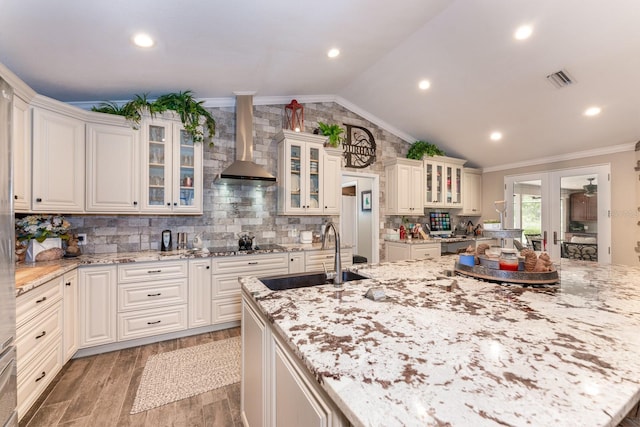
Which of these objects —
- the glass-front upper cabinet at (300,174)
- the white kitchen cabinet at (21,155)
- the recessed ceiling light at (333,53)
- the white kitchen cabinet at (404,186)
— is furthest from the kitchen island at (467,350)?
the white kitchen cabinet at (404,186)

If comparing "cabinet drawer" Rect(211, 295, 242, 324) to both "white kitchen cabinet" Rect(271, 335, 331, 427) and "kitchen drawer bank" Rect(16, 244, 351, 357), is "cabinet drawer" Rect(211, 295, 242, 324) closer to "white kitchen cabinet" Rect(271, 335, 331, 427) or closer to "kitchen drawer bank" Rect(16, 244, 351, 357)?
"kitchen drawer bank" Rect(16, 244, 351, 357)

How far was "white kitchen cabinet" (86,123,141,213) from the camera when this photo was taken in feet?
8.86

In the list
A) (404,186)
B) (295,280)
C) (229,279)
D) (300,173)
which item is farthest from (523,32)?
(229,279)

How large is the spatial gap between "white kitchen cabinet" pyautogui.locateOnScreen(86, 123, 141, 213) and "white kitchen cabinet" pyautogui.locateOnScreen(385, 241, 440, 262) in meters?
3.69

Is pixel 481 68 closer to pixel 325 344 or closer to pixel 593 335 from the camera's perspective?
pixel 593 335

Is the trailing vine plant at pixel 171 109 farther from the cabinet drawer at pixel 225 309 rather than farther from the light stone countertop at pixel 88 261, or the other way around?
the cabinet drawer at pixel 225 309

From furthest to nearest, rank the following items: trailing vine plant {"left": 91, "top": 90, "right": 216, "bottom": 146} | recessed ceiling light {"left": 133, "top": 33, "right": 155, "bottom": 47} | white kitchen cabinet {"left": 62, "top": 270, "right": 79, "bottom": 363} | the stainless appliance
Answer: trailing vine plant {"left": 91, "top": 90, "right": 216, "bottom": 146}
white kitchen cabinet {"left": 62, "top": 270, "right": 79, "bottom": 363}
recessed ceiling light {"left": 133, "top": 33, "right": 155, "bottom": 47}
the stainless appliance

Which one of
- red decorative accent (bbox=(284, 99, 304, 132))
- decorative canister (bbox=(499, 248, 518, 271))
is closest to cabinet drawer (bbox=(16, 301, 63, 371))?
decorative canister (bbox=(499, 248, 518, 271))

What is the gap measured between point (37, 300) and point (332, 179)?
127 inches

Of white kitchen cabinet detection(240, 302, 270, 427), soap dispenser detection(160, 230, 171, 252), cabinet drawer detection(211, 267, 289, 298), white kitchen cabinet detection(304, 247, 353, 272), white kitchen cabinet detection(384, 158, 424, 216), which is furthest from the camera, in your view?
white kitchen cabinet detection(384, 158, 424, 216)

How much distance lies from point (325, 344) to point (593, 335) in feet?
3.04

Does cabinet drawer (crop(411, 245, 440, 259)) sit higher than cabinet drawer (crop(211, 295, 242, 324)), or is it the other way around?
cabinet drawer (crop(411, 245, 440, 259))

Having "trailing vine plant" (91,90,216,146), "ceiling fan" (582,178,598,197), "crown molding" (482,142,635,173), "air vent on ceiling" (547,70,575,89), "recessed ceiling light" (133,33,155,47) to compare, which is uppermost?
"air vent on ceiling" (547,70,575,89)

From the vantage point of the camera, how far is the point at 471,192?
17.7 feet
